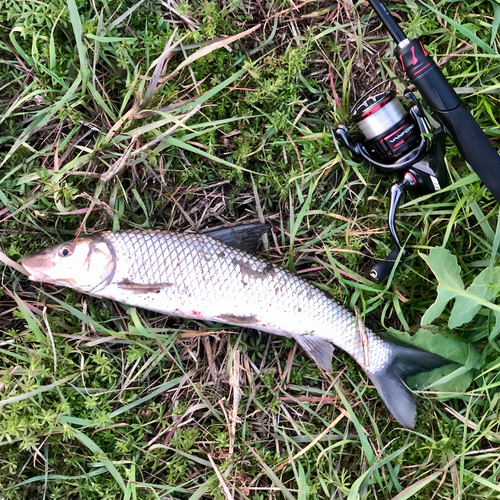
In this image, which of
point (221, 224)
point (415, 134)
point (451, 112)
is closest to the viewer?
point (451, 112)

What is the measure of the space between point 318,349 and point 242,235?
78cm

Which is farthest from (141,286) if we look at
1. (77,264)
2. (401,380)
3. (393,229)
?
(401,380)

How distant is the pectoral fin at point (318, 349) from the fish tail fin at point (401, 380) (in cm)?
30

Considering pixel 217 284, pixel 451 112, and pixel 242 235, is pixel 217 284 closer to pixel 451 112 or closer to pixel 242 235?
pixel 242 235

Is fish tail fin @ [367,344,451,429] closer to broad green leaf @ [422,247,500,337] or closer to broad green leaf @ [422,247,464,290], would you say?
broad green leaf @ [422,247,500,337]

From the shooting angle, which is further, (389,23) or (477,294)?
(477,294)

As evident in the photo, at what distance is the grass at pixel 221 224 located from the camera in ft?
7.34

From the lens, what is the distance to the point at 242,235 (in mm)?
2354

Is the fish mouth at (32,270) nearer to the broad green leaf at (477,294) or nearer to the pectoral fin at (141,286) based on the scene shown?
the pectoral fin at (141,286)

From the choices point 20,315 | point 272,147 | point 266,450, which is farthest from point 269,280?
point 20,315

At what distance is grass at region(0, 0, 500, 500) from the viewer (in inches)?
88.1

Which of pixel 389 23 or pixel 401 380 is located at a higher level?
pixel 389 23

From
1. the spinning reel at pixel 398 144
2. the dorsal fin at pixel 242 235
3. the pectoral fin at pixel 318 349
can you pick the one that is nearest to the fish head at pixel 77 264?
the dorsal fin at pixel 242 235

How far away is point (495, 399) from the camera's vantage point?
230 cm
